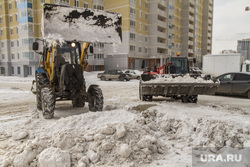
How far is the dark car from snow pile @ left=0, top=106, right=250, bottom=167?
7.60 m

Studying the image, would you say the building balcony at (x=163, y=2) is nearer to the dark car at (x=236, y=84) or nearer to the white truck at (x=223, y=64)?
the white truck at (x=223, y=64)

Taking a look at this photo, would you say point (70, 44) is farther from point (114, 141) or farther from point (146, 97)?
point (146, 97)


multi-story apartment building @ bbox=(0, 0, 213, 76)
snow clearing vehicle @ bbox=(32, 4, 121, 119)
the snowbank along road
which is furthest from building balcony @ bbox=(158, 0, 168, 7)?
the snowbank along road

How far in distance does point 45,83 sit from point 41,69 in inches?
38.2

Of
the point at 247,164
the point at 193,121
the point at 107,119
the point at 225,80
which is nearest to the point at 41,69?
the point at 107,119

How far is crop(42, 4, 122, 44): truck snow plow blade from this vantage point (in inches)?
241

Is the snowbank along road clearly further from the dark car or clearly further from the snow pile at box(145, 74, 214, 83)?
the dark car

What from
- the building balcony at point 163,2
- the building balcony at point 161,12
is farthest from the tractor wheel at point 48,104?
the building balcony at point 163,2

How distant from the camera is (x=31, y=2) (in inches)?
1451

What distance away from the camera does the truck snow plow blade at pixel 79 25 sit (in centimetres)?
613

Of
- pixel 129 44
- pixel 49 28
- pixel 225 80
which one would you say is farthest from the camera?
pixel 129 44

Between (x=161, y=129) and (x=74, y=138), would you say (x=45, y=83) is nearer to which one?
(x=74, y=138)

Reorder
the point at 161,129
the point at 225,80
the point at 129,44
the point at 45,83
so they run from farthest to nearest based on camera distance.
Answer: the point at 129,44 < the point at 225,80 < the point at 45,83 < the point at 161,129

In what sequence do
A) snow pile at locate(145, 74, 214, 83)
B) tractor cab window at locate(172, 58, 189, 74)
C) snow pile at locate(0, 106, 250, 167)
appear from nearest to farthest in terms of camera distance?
snow pile at locate(0, 106, 250, 167)
snow pile at locate(145, 74, 214, 83)
tractor cab window at locate(172, 58, 189, 74)
